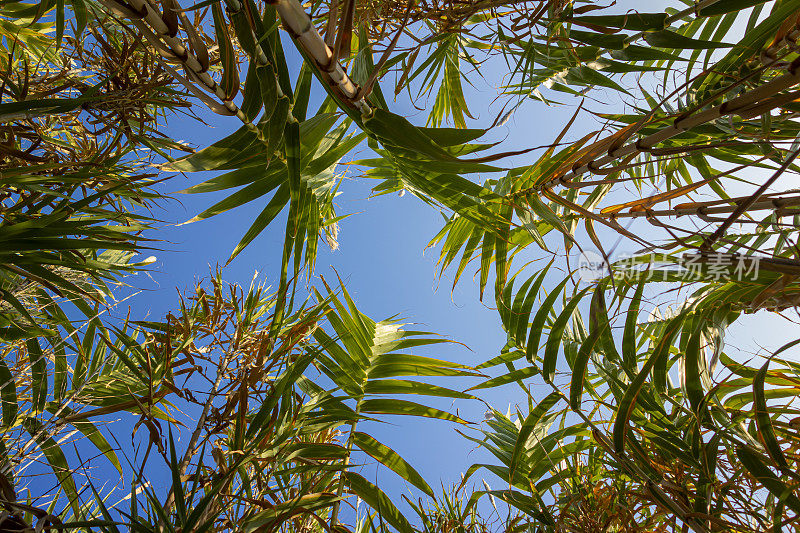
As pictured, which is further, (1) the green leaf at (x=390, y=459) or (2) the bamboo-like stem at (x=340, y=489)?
(1) the green leaf at (x=390, y=459)

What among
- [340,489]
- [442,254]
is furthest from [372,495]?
[442,254]

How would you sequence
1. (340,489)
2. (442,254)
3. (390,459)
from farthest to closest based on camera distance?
1. (442,254)
2. (390,459)
3. (340,489)

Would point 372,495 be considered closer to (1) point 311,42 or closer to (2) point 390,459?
(2) point 390,459

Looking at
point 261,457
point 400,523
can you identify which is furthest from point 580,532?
point 261,457

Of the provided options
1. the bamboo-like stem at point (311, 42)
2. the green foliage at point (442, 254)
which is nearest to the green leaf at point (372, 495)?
the green foliage at point (442, 254)

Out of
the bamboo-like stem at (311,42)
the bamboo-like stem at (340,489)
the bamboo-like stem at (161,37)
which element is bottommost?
the bamboo-like stem at (340,489)

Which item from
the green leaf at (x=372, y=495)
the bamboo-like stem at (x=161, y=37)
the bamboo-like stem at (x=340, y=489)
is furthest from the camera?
the green leaf at (x=372, y=495)

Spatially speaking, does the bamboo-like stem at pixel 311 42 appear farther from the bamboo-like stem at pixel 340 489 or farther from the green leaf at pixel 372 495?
the green leaf at pixel 372 495

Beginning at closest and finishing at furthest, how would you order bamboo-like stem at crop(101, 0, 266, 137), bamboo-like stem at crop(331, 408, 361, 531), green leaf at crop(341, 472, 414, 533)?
bamboo-like stem at crop(101, 0, 266, 137) < bamboo-like stem at crop(331, 408, 361, 531) < green leaf at crop(341, 472, 414, 533)

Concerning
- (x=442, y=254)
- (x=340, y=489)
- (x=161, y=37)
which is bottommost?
(x=340, y=489)

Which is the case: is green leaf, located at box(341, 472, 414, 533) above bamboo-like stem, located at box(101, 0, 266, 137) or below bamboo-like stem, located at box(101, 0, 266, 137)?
below

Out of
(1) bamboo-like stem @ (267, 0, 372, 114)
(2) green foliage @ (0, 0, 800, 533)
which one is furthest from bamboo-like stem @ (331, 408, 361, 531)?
(1) bamboo-like stem @ (267, 0, 372, 114)

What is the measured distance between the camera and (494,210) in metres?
0.72

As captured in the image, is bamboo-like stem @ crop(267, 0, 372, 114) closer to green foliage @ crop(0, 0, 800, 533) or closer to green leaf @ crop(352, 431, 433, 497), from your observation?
green foliage @ crop(0, 0, 800, 533)
